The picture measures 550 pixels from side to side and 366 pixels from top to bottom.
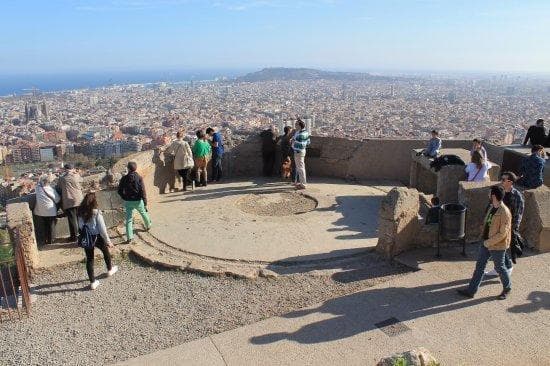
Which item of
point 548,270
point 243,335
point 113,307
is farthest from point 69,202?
point 548,270

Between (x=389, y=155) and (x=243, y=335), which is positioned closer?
(x=243, y=335)

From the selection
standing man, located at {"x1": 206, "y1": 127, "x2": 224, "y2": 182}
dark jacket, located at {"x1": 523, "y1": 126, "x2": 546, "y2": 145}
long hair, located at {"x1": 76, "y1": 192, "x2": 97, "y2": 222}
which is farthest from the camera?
standing man, located at {"x1": 206, "y1": 127, "x2": 224, "y2": 182}

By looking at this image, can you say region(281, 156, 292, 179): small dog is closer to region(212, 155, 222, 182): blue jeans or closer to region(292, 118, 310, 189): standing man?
region(292, 118, 310, 189): standing man

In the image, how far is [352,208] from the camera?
33.8 ft

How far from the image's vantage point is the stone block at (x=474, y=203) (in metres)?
7.78

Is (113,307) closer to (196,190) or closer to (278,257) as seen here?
(278,257)

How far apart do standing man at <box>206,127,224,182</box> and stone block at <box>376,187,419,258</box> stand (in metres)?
6.20

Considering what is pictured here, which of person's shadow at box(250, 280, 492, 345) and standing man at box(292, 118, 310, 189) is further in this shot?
standing man at box(292, 118, 310, 189)

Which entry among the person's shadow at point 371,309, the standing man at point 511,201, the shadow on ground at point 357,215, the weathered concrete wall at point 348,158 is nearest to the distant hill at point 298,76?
the weathered concrete wall at point 348,158

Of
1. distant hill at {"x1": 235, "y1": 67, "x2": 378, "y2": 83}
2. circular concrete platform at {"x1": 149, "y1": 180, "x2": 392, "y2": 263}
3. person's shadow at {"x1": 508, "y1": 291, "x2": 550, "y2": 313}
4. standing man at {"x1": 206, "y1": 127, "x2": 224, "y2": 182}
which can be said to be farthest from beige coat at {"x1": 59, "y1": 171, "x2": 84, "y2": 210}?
distant hill at {"x1": 235, "y1": 67, "x2": 378, "y2": 83}

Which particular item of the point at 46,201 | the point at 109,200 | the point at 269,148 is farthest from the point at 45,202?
the point at 269,148

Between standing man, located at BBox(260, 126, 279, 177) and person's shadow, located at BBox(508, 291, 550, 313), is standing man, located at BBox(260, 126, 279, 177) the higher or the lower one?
the higher one

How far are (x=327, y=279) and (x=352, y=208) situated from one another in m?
3.62

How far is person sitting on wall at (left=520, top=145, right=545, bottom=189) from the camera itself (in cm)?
872
